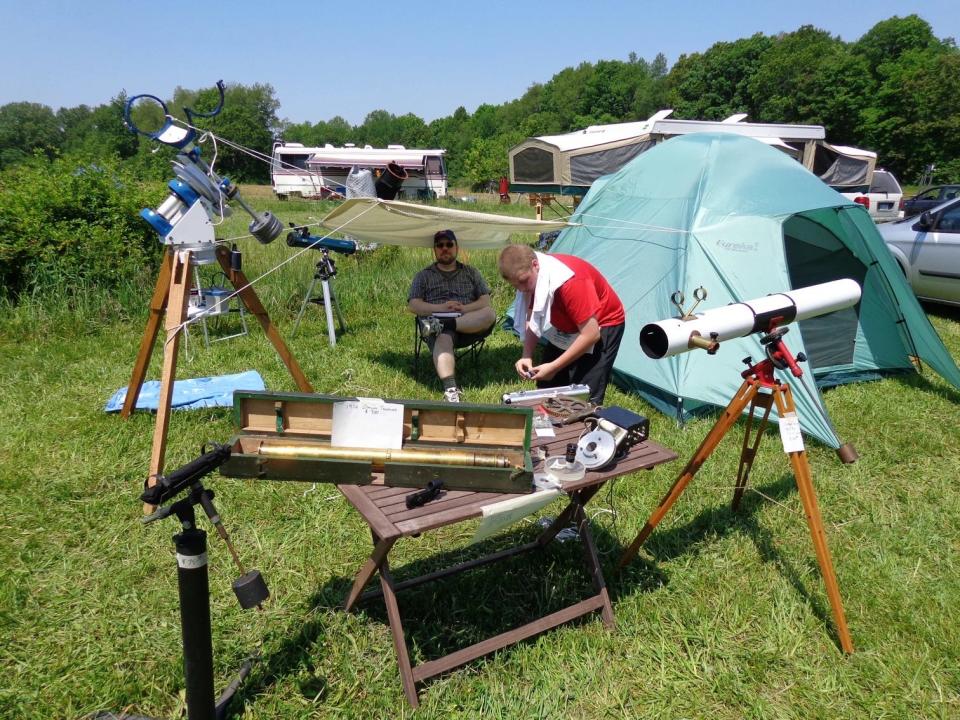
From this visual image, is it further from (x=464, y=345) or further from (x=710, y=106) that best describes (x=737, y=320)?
(x=710, y=106)

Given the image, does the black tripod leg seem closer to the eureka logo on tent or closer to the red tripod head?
the red tripod head

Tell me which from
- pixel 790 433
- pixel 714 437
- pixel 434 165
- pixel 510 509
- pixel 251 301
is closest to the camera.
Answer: pixel 510 509

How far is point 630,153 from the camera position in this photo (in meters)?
16.7

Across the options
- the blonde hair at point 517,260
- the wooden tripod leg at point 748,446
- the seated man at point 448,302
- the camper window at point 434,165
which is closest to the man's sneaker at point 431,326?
the seated man at point 448,302

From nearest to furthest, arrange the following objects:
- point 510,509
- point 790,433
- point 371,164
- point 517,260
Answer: point 510,509 → point 790,433 → point 517,260 → point 371,164

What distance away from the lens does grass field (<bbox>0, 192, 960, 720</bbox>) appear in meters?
2.12

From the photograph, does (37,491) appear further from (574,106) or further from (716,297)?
(574,106)

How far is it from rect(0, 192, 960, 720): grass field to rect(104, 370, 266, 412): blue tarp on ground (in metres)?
0.14

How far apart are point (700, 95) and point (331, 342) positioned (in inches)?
2295

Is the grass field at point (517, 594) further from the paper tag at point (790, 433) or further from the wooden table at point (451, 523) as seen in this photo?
the paper tag at point (790, 433)

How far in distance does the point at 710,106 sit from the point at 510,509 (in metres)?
59.8

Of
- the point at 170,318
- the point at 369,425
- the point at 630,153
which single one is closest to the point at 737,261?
the point at 369,425

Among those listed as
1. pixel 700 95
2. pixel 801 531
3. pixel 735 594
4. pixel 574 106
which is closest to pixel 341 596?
pixel 735 594

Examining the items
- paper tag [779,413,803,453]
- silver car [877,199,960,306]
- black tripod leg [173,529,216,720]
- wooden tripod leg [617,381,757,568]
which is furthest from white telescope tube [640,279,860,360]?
silver car [877,199,960,306]
